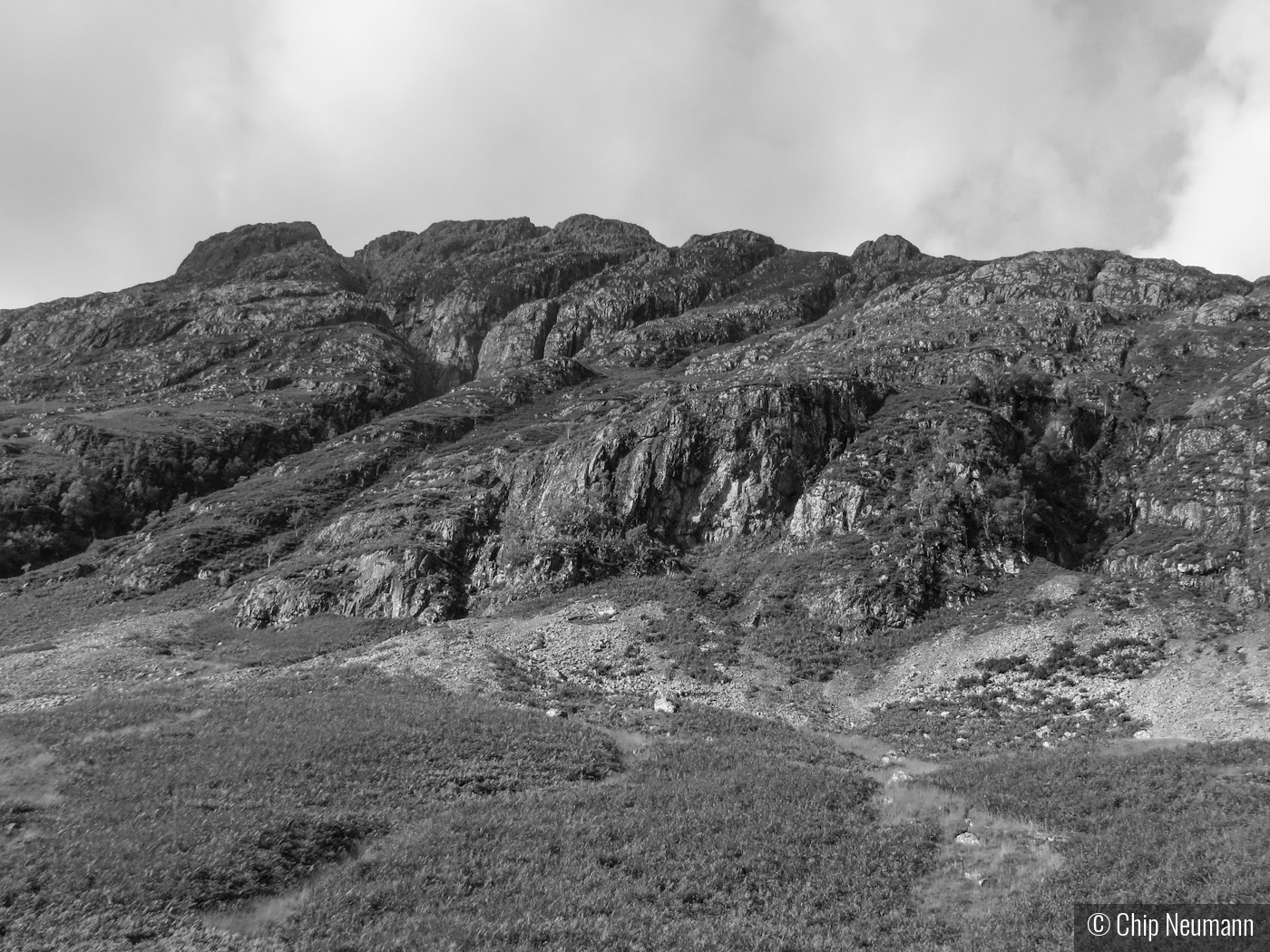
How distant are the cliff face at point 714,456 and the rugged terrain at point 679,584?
21.3 inches

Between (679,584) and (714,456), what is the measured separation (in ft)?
63.8

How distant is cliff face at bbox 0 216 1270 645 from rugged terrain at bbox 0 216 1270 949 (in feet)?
1.77

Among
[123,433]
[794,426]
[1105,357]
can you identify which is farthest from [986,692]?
[123,433]

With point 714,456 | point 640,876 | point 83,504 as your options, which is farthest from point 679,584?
point 83,504

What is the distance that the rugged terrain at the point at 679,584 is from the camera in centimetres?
2088

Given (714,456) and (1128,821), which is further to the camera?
(714,456)

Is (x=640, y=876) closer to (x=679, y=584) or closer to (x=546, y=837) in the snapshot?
(x=546, y=837)

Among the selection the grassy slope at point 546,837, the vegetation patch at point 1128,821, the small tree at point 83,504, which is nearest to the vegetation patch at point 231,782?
the grassy slope at point 546,837

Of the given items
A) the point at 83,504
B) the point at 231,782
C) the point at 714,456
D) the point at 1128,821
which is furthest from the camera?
the point at 83,504

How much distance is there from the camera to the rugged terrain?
2088 cm

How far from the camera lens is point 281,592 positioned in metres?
62.1

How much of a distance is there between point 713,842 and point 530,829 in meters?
5.59

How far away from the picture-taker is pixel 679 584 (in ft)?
199

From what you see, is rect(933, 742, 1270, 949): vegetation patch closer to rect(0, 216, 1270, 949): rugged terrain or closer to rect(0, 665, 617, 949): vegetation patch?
rect(0, 216, 1270, 949): rugged terrain
